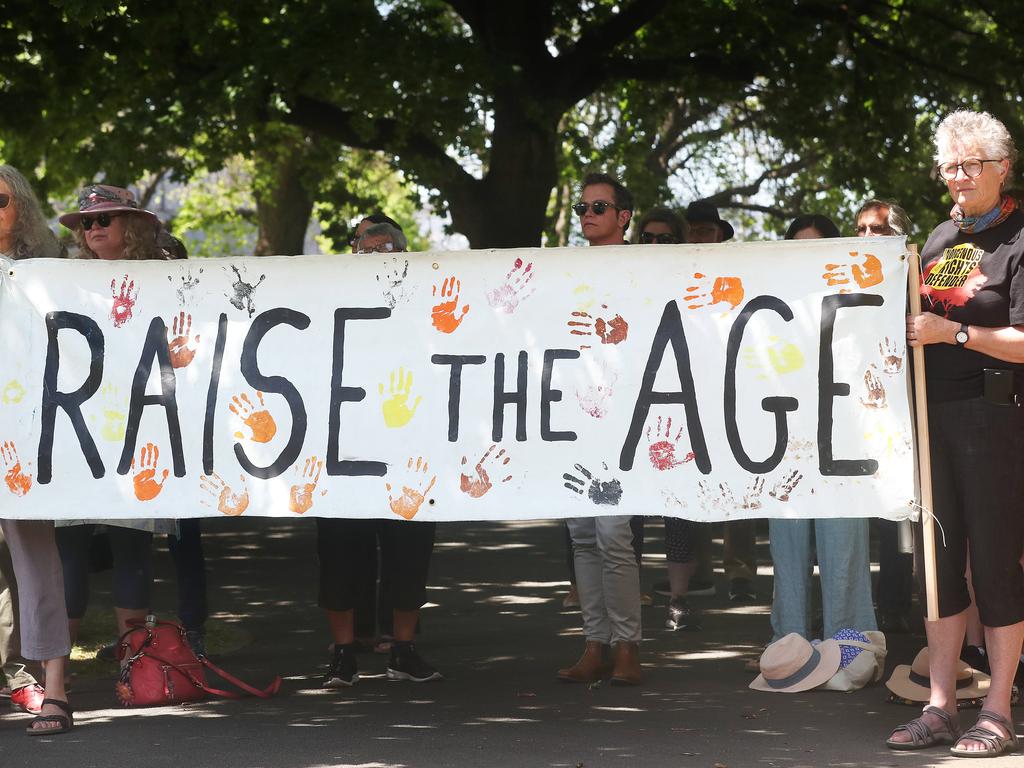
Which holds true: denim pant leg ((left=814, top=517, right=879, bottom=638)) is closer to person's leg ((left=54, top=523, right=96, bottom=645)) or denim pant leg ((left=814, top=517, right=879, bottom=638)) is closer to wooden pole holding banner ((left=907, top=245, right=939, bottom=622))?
wooden pole holding banner ((left=907, top=245, right=939, bottom=622))

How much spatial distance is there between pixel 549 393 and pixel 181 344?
1443mm

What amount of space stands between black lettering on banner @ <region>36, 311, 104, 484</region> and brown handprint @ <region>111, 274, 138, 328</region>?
3.5 inches

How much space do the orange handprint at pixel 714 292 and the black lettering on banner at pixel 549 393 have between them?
476mm

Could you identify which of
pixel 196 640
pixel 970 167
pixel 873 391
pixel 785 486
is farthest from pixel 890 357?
pixel 196 640

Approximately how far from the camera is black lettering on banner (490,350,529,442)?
548 cm

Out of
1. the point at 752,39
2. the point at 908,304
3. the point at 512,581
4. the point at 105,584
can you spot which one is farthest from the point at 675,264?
the point at 752,39

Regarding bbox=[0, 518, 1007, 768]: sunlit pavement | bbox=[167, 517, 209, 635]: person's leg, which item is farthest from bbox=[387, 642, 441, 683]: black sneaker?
bbox=[167, 517, 209, 635]: person's leg

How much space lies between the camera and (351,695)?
6148 mm

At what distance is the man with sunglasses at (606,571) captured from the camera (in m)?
6.16

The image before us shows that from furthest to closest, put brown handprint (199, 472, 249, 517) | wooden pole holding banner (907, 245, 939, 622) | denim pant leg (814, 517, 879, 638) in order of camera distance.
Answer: denim pant leg (814, 517, 879, 638) < brown handprint (199, 472, 249, 517) < wooden pole holding banner (907, 245, 939, 622)

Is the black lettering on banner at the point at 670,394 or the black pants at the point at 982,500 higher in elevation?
the black lettering on banner at the point at 670,394

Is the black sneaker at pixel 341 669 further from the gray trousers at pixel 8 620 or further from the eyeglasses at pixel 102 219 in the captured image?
the eyeglasses at pixel 102 219

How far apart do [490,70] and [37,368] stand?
29.3 ft

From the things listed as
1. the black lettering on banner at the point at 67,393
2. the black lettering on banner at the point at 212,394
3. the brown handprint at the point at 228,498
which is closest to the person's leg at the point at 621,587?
the brown handprint at the point at 228,498
